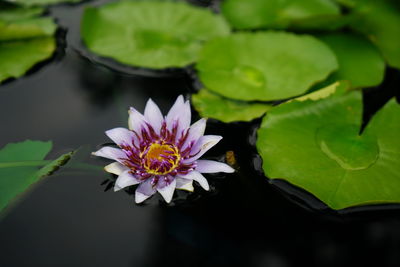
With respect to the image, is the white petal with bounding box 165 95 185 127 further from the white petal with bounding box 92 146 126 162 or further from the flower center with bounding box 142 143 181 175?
the white petal with bounding box 92 146 126 162

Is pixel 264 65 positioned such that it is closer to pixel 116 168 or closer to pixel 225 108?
pixel 225 108

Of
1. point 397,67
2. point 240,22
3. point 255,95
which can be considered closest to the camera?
point 255,95

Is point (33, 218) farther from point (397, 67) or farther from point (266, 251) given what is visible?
point (397, 67)

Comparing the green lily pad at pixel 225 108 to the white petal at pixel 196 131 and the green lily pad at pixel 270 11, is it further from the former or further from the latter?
the green lily pad at pixel 270 11

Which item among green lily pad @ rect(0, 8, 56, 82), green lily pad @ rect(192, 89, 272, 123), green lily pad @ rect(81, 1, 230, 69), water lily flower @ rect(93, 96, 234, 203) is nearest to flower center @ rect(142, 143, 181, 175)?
water lily flower @ rect(93, 96, 234, 203)

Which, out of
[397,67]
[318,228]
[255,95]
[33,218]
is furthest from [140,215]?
[397,67]

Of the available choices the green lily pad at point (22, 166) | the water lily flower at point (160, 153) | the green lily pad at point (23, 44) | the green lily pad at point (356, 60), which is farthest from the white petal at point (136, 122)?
the green lily pad at point (356, 60)

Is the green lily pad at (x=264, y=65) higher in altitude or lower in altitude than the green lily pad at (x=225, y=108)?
higher
